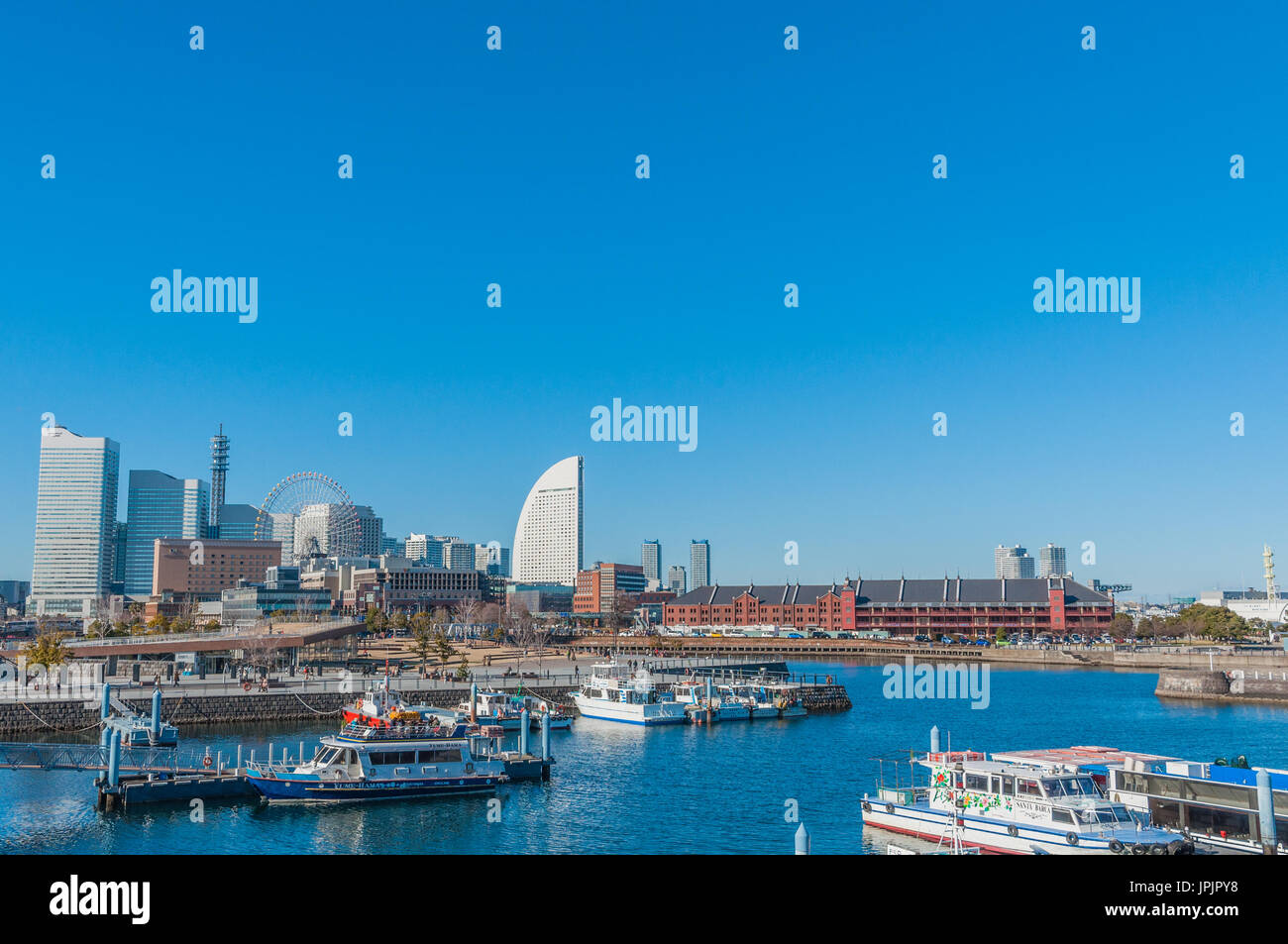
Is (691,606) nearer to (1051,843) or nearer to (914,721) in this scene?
(914,721)

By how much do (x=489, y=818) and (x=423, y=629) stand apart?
68339 millimetres

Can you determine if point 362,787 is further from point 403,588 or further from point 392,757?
point 403,588

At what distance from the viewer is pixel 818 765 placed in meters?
47.2

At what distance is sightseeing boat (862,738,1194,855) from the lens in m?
26.8

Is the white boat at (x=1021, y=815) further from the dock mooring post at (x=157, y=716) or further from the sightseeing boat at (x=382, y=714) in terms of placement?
the dock mooring post at (x=157, y=716)

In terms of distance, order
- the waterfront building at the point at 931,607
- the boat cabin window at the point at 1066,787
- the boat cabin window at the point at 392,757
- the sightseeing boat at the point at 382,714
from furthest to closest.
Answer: the waterfront building at the point at 931,607
the sightseeing boat at the point at 382,714
the boat cabin window at the point at 392,757
the boat cabin window at the point at 1066,787

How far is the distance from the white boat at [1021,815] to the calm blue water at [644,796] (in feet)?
8.26

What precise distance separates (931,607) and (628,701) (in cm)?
10098

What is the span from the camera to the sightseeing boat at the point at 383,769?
3712cm

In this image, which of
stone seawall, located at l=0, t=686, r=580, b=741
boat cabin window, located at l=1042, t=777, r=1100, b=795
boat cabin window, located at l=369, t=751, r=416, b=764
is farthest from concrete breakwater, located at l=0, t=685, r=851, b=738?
boat cabin window, located at l=1042, t=777, r=1100, b=795

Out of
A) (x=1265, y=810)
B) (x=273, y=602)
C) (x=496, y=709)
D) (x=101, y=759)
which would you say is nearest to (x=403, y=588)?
(x=273, y=602)

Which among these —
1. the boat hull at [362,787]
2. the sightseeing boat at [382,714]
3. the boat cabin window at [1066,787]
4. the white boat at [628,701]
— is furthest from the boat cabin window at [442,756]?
the white boat at [628,701]

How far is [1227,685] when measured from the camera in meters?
81.1
